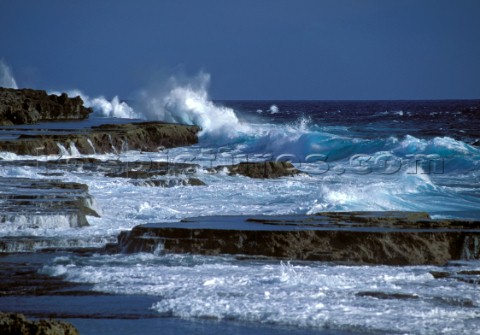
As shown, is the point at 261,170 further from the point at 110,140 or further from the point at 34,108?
the point at 34,108

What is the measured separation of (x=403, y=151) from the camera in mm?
35938

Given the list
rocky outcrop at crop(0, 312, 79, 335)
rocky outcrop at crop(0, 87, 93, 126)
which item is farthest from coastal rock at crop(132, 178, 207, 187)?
rocky outcrop at crop(0, 87, 93, 126)

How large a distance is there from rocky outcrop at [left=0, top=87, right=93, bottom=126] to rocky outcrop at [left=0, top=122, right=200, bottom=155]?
6089 mm

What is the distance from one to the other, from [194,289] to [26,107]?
130ft

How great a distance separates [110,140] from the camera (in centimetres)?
3447

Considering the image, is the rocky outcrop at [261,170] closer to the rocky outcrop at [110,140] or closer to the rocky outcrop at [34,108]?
the rocky outcrop at [110,140]

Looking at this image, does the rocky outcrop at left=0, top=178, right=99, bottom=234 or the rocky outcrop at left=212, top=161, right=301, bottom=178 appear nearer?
the rocky outcrop at left=0, top=178, right=99, bottom=234

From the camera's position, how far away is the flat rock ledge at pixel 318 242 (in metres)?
11.8

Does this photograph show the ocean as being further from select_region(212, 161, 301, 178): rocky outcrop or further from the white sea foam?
the white sea foam

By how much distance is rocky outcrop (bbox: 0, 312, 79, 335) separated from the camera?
634 cm

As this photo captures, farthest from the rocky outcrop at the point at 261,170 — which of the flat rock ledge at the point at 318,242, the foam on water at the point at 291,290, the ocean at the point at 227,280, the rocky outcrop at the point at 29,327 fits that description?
the rocky outcrop at the point at 29,327

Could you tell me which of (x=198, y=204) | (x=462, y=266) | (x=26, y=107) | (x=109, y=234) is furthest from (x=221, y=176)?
(x=26, y=107)

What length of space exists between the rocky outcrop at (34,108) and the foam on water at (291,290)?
111 ft

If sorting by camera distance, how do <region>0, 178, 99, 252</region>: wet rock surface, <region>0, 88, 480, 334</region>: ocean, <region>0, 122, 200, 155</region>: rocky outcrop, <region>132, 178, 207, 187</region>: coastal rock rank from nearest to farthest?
<region>0, 88, 480, 334</region>: ocean < <region>0, 178, 99, 252</region>: wet rock surface < <region>132, 178, 207, 187</region>: coastal rock < <region>0, 122, 200, 155</region>: rocky outcrop
